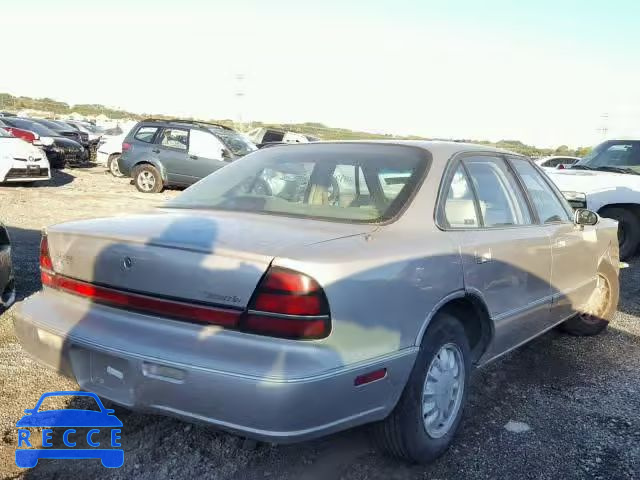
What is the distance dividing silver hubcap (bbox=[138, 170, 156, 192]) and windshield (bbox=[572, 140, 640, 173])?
9432 mm

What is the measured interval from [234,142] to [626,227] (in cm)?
905

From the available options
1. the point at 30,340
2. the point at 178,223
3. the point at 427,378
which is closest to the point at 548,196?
the point at 427,378

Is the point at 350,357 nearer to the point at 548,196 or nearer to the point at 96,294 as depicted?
the point at 96,294

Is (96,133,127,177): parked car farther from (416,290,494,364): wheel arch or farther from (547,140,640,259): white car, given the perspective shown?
(416,290,494,364): wheel arch

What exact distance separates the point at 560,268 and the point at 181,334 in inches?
108

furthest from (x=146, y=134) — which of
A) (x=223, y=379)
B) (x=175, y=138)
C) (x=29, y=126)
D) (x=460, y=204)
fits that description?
(x=223, y=379)

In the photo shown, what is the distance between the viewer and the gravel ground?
2.72 meters

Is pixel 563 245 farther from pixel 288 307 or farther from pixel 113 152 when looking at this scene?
pixel 113 152

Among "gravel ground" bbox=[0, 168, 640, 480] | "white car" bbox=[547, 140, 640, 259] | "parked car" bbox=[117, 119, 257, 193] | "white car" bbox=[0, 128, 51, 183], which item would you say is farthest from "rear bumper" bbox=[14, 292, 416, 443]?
"parked car" bbox=[117, 119, 257, 193]

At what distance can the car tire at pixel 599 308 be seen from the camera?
4.94 meters

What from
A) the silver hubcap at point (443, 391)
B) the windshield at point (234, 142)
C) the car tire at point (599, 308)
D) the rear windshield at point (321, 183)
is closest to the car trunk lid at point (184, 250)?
the rear windshield at point (321, 183)

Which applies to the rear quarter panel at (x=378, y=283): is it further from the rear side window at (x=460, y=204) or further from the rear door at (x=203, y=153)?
the rear door at (x=203, y=153)

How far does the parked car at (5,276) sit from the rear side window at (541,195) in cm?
371

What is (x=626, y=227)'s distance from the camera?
8.28m
